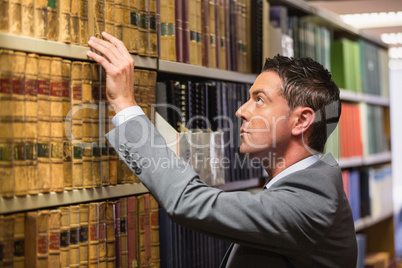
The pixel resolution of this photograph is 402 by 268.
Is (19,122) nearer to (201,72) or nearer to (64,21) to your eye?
(64,21)

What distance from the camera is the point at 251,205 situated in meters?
1.08

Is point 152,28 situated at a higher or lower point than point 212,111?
higher

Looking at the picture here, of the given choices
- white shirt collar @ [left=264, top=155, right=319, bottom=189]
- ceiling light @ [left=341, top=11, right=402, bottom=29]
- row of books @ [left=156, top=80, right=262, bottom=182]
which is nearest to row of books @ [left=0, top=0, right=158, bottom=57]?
row of books @ [left=156, top=80, right=262, bottom=182]

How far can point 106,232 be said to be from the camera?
1313 millimetres

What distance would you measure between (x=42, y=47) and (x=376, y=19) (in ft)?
11.1

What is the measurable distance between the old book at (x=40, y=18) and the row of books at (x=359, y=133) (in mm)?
1741

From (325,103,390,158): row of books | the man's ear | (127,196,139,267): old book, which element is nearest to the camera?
the man's ear

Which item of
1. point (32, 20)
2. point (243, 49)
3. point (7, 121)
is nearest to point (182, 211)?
point (7, 121)

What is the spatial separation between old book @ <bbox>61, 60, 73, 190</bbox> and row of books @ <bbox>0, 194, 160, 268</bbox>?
0.28 ft

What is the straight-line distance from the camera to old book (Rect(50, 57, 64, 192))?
1.18 metres

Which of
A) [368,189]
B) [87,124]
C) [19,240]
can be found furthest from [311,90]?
[368,189]

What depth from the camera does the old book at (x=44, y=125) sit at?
1148 millimetres

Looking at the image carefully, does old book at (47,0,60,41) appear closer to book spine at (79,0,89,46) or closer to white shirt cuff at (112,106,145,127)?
book spine at (79,0,89,46)

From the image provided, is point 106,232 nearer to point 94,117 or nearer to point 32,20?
point 94,117
